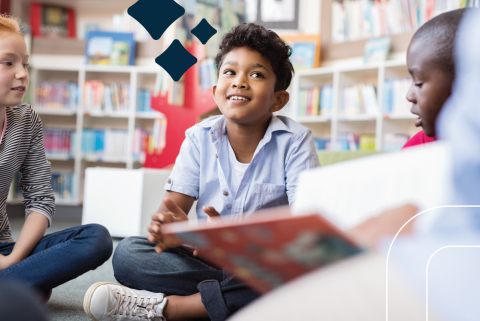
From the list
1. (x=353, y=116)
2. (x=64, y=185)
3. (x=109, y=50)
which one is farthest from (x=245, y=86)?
(x=64, y=185)

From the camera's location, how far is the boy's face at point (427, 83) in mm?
595

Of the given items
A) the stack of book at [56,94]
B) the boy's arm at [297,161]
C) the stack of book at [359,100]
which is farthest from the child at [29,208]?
the stack of book at [56,94]

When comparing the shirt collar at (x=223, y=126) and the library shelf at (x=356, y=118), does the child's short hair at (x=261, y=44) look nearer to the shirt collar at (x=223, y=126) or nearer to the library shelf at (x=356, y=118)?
the shirt collar at (x=223, y=126)

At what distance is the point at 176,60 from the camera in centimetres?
166

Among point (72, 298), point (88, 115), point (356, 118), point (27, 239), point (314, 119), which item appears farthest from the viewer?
point (88, 115)

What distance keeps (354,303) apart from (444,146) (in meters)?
0.14

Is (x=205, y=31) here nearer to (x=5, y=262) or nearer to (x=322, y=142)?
(x=5, y=262)

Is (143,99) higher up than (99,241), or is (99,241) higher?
(143,99)

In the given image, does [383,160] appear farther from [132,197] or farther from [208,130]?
[132,197]

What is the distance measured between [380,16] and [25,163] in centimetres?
300

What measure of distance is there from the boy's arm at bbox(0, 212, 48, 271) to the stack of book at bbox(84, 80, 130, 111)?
116 inches

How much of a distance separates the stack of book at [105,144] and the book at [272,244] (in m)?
3.64

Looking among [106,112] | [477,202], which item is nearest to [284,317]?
[477,202]

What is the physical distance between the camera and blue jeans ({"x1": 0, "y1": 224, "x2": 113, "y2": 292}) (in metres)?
1.04
